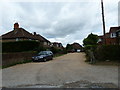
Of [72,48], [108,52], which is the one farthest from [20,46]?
[72,48]

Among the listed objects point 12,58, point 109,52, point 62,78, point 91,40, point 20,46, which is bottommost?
point 62,78

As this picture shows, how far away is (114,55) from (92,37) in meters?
38.5

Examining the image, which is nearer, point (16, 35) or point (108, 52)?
point (108, 52)

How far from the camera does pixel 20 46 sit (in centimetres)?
3005

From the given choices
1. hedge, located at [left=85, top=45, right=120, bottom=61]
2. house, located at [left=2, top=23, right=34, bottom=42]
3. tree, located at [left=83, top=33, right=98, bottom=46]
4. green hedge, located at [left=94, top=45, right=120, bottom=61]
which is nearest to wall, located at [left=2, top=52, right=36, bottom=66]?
hedge, located at [left=85, top=45, right=120, bottom=61]

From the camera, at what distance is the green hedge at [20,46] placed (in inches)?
1161

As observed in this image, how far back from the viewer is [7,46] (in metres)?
31.0

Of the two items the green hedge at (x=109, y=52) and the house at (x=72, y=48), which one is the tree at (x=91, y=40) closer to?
the house at (x=72, y=48)

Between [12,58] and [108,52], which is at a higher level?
[108,52]

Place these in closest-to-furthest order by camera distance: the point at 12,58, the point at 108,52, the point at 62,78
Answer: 1. the point at 62,78
2. the point at 108,52
3. the point at 12,58

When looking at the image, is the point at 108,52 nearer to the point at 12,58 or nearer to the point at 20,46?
the point at 12,58

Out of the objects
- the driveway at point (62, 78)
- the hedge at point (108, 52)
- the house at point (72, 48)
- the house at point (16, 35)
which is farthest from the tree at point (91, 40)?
the driveway at point (62, 78)

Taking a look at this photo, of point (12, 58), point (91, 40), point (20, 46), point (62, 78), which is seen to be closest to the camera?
point (62, 78)

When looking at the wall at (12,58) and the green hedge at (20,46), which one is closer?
the wall at (12,58)
